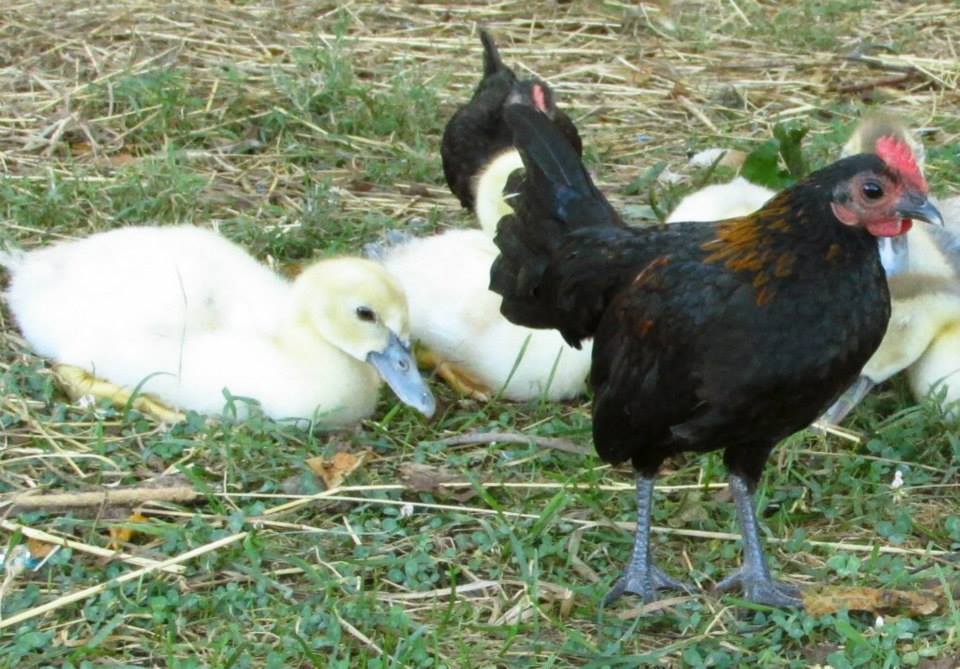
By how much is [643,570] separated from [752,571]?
23 cm

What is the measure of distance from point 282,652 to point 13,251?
1.92m

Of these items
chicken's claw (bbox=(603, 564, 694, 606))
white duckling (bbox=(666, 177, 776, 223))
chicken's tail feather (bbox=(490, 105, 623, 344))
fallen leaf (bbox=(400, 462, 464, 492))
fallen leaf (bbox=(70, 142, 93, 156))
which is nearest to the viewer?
chicken's claw (bbox=(603, 564, 694, 606))

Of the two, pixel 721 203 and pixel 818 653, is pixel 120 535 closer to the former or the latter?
pixel 818 653

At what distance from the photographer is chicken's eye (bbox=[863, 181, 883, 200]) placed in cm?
298

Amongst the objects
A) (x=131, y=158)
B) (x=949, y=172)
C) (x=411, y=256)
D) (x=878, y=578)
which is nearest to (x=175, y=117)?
(x=131, y=158)

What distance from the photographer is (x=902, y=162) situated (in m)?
3.04

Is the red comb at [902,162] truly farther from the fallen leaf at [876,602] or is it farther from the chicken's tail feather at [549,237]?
the fallen leaf at [876,602]

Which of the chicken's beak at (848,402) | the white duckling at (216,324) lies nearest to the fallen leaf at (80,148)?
the white duckling at (216,324)

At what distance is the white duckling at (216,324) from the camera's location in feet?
13.0

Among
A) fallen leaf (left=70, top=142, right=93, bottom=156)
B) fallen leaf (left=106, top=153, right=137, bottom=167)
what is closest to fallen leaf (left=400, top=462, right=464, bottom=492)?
fallen leaf (left=106, top=153, right=137, bottom=167)

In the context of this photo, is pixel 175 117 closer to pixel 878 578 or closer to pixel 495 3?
pixel 495 3

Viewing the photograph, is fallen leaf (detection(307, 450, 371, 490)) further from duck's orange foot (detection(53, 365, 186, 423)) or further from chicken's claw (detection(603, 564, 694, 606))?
chicken's claw (detection(603, 564, 694, 606))

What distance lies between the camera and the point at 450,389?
427 cm

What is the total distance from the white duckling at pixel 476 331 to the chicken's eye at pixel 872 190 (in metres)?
1.19
